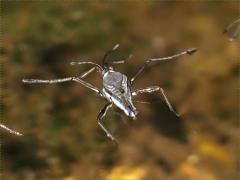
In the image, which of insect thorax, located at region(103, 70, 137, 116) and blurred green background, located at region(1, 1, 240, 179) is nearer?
insect thorax, located at region(103, 70, 137, 116)

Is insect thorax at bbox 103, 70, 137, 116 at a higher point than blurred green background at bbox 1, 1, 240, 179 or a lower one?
higher

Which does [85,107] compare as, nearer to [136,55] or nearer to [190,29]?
[136,55]

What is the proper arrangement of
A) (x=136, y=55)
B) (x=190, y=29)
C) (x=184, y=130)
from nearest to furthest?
1. (x=184, y=130)
2. (x=136, y=55)
3. (x=190, y=29)

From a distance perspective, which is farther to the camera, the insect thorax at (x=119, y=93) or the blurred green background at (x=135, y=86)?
the blurred green background at (x=135, y=86)

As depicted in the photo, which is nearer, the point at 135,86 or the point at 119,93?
the point at 119,93

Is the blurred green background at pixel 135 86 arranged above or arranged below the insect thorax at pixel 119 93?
Answer: below

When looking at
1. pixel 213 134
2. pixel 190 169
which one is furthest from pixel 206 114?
pixel 190 169

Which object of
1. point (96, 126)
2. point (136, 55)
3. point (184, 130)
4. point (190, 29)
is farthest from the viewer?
point (190, 29)

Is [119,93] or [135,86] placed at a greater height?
[119,93]
